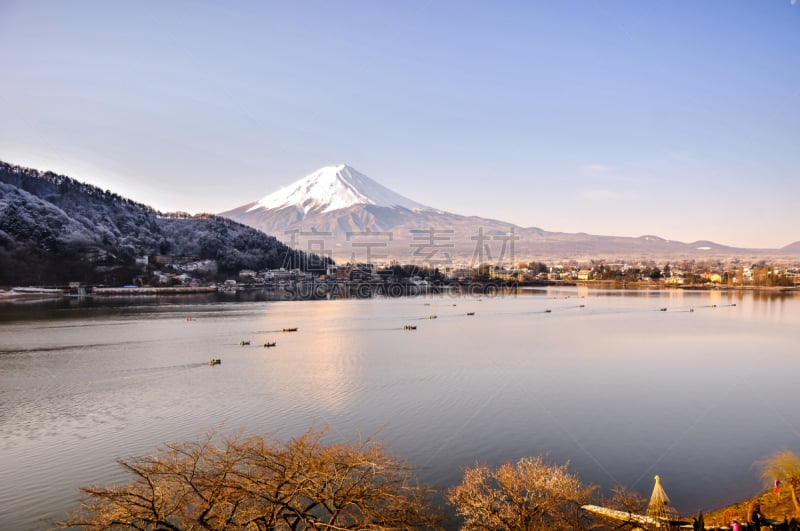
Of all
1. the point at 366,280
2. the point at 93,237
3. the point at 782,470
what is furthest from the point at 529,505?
the point at 366,280

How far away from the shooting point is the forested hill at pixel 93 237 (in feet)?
196

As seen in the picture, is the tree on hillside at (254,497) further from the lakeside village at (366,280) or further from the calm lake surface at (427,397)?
the lakeside village at (366,280)

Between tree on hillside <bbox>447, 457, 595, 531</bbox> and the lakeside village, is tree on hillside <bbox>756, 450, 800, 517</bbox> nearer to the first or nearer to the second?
tree on hillside <bbox>447, 457, 595, 531</bbox>

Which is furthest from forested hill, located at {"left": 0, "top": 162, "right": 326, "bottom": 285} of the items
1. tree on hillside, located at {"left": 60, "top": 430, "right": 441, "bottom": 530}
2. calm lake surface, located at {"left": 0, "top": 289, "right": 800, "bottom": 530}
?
tree on hillside, located at {"left": 60, "top": 430, "right": 441, "bottom": 530}

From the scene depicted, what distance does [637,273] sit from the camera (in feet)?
305

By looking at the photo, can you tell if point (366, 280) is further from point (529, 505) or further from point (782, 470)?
point (529, 505)

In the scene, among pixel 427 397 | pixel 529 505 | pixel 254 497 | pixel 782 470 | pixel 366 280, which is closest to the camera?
pixel 254 497

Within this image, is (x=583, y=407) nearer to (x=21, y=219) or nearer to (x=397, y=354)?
(x=397, y=354)

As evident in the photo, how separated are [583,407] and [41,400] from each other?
1385cm

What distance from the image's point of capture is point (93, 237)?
224 feet

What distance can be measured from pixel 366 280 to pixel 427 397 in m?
73.4

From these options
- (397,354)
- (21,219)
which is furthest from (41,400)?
(21,219)

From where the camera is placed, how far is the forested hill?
59.6 m

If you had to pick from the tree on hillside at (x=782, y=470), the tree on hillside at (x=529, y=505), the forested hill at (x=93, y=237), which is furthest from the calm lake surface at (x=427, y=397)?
the forested hill at (x=93, y=237)
